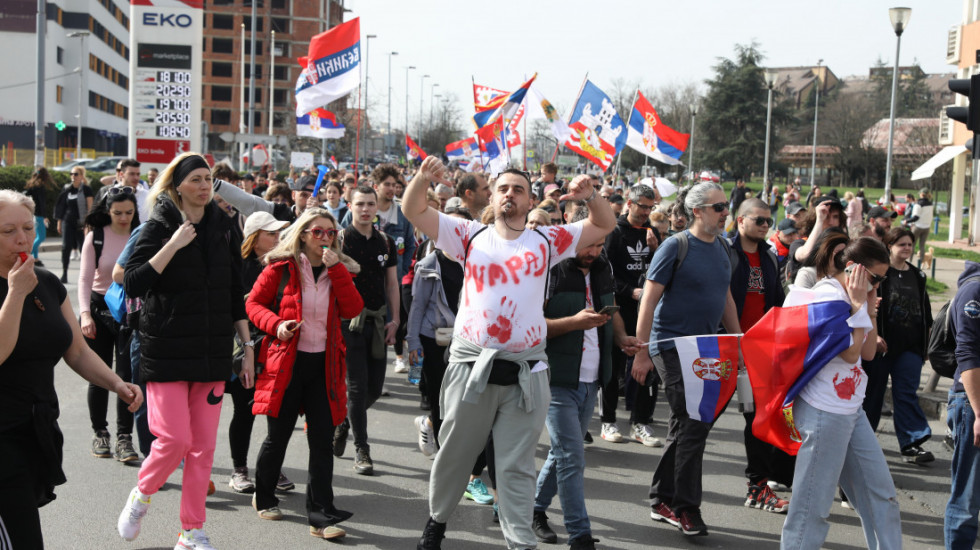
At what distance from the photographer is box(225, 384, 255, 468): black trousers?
Result: 250 inches

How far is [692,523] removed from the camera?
5.74m

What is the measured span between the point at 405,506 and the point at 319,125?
1555 centimetres

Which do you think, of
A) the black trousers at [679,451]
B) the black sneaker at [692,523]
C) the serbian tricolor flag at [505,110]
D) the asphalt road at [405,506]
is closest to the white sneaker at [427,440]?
the asphalt road at [405,506]

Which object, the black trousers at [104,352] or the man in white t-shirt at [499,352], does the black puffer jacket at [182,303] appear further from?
the black trousers at [104,352]

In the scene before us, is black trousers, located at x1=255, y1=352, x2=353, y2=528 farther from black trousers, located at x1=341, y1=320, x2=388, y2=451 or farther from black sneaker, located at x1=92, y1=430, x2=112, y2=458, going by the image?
black sneaker, located at x1=92, y1=430, x2=112, y2=458

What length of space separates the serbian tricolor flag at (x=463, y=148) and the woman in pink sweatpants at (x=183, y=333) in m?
24.5

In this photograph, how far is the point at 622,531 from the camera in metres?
5.90

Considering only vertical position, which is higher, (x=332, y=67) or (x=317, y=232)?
(x=332, y=67)

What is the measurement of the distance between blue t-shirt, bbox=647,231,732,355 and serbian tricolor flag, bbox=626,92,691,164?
1371 cm

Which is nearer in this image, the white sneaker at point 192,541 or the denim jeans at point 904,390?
the white sneaker at point 192,541

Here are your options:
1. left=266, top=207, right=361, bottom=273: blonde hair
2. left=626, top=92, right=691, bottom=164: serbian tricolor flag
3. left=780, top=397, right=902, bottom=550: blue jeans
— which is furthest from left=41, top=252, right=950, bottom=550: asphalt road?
left=626, top=92, right=691, bottom=164: serbian tricolor flag

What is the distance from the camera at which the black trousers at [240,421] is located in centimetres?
636

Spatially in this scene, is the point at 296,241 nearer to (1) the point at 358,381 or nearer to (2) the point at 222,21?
(1) the point at 358,381

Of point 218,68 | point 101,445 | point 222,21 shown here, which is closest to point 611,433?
point 101,445
